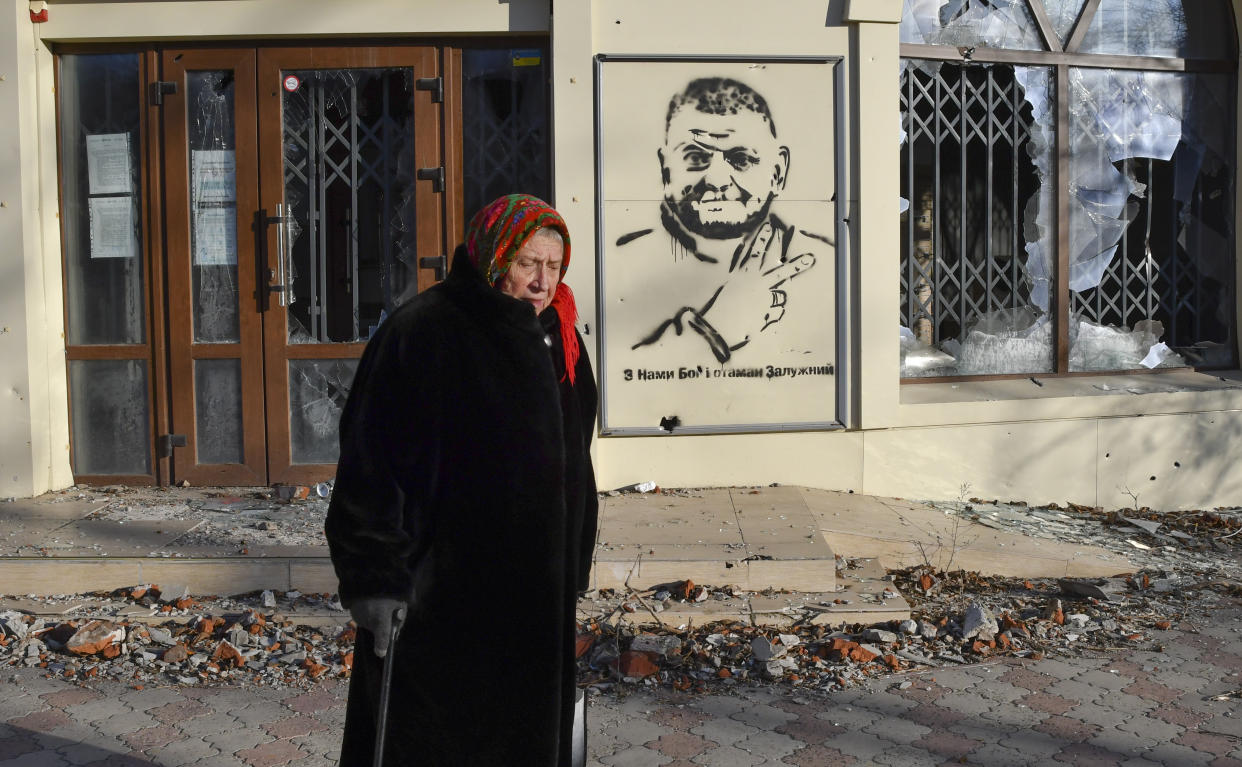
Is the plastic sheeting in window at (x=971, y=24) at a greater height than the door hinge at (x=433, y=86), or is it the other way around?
the plastic sheeting in window at (x=971, y=24)

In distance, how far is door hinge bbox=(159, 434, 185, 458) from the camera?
7.16 meters

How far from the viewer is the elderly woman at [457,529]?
8.75 ft

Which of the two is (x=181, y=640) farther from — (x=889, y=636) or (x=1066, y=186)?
(x=1066, y=186)

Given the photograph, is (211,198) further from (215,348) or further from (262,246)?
(215,348)

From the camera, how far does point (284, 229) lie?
714 cm

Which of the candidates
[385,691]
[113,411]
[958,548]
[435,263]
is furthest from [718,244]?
[385,691]

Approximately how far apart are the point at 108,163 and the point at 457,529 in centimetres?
548

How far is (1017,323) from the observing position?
8031 mm

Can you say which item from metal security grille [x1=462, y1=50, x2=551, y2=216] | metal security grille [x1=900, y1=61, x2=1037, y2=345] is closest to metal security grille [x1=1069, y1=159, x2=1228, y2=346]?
metal security grille [x1=900, y1=61, x2=1037, y2=345]

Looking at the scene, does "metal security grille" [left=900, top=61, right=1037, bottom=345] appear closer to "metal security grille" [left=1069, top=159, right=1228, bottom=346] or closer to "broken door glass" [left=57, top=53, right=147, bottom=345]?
"metal security grille" [left=1069, top=159, right=1228, bottom=346]

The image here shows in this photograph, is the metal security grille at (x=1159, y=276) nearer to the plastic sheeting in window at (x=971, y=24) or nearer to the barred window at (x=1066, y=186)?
the barred window at (x=1066, y=186)

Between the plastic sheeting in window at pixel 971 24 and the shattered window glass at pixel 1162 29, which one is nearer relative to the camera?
the plastic sheeting in window at pixel 971 24

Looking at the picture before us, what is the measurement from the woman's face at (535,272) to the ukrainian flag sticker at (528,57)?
4375 mm

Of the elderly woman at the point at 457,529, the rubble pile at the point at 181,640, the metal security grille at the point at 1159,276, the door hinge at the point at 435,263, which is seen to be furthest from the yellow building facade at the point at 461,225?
the elderly woman at the point at 457,529
